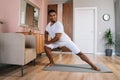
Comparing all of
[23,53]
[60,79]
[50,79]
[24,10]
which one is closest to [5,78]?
[23,53]

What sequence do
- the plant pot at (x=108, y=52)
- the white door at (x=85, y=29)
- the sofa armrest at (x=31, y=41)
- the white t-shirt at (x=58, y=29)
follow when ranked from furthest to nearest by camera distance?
the white door at (x=85, y=29), the plant pot at (x=108, y=52), the sofa armrest at (x=31, y=41), the white t-shirt at (x=58, y=29)

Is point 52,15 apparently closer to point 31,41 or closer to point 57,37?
point 57,37

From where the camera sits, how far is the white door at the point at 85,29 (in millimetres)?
7398

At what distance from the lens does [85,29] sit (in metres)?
7.46

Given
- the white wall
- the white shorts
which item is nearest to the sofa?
the white shorts

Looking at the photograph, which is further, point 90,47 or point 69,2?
point 69,2

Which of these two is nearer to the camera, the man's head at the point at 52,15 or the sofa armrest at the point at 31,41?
the man's head at the point at 52,15

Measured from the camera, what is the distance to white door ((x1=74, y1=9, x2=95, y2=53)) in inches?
291

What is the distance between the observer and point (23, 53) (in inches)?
112

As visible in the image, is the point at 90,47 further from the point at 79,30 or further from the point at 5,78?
the point at 5,78

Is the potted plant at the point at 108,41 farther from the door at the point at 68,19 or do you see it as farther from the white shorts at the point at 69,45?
the white shorts at the point at 69,45

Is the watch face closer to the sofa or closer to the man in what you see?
the man

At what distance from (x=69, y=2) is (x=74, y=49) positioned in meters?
4.84

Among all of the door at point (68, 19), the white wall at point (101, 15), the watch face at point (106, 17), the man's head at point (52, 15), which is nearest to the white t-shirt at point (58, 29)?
the man's head at point (52, 15)
